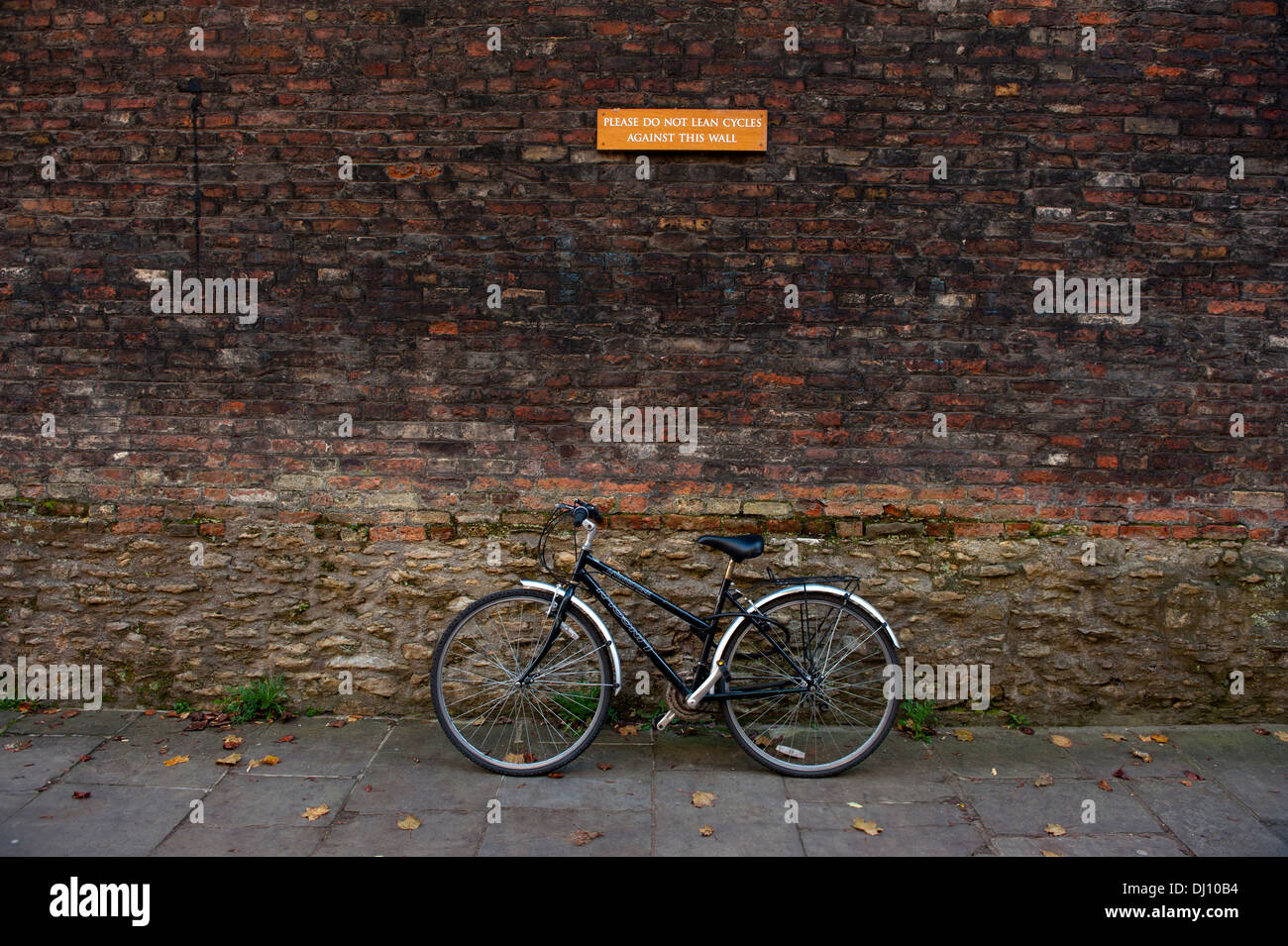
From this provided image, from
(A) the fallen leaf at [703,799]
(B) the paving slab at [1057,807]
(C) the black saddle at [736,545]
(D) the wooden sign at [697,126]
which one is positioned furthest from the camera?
(D) the wooden sign at [697,126]

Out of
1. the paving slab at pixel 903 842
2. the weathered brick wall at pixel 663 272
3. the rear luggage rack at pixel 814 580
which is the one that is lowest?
the paving slab at pixel 903 842

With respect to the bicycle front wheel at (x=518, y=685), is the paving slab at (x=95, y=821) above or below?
below

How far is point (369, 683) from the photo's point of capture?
4.55m

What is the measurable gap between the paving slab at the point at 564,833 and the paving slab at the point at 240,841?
2.34 ft

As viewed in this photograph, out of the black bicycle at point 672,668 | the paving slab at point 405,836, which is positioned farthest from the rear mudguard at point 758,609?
the paving slab at point 405,836

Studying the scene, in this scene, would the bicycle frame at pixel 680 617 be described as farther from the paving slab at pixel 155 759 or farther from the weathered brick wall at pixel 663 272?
the paving slab at pixel 155 759

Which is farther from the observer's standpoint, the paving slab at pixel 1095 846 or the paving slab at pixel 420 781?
the paving slab at pixel 420 781

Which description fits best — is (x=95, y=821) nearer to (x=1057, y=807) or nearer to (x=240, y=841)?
(x=240, y=841)

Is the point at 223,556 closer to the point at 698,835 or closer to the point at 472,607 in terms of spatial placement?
the point at 472,607

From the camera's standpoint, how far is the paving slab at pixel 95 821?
3381mm

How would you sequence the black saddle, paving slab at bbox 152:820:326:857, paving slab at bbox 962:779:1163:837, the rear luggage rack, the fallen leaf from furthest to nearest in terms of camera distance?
the rear luggage rack, the black saddle, the fallen leaf, paving slab at bbox 962:779:1163:837, paving slab at bbox 152:820:326:857

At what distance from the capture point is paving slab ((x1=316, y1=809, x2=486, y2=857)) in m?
3.35

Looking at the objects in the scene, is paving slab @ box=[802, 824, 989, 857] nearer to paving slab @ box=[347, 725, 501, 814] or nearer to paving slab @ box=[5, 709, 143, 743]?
paving slab @ box=[347, 725, 501, 814]

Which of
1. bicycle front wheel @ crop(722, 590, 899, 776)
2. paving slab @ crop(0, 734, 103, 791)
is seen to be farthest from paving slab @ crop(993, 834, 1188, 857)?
paving slab @ crop(0, 734, 103, 791)
